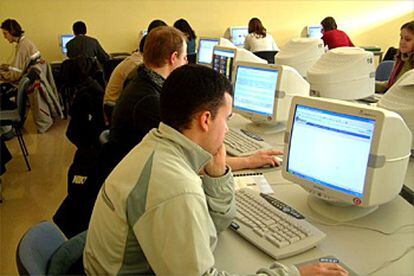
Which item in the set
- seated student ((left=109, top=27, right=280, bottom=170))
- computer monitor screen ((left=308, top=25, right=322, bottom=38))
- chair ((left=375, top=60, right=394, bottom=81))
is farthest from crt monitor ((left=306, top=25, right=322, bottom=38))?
seated student ((left=109, top=27, right=280, bottom=170))

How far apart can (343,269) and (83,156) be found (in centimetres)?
114

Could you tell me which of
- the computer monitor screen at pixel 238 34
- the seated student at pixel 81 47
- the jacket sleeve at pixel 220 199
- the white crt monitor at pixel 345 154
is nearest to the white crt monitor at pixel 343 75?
the white crt monitor at pixel 345 154

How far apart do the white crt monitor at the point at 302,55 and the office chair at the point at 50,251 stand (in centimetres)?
193

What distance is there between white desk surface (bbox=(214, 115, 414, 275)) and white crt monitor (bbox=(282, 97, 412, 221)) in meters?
0.06

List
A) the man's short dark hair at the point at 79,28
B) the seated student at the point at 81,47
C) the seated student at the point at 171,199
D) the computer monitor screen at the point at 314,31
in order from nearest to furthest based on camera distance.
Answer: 1. the seated student at the point at 171,199
2. the seated student at the point at 81,47
3. the man's short dark hair at the point at 79,28
4. the computer monitor screen at the point at 314,31

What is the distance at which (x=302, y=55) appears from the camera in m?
2.70

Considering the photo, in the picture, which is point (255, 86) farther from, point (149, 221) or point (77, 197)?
point (149, 221)

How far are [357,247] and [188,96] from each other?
0.67 meters

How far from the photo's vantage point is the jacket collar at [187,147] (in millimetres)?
1063

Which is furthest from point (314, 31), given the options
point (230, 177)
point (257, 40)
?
point (230, 177)

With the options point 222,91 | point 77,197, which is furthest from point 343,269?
point 77,197

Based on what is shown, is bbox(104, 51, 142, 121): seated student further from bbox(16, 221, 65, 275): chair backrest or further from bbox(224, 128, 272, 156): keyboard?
bbox(16, 221, 65, 275): chair backrest

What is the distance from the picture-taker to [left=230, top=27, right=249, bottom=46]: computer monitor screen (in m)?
6.55

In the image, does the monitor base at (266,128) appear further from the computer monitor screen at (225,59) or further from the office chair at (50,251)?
the office chair at (50,251)
